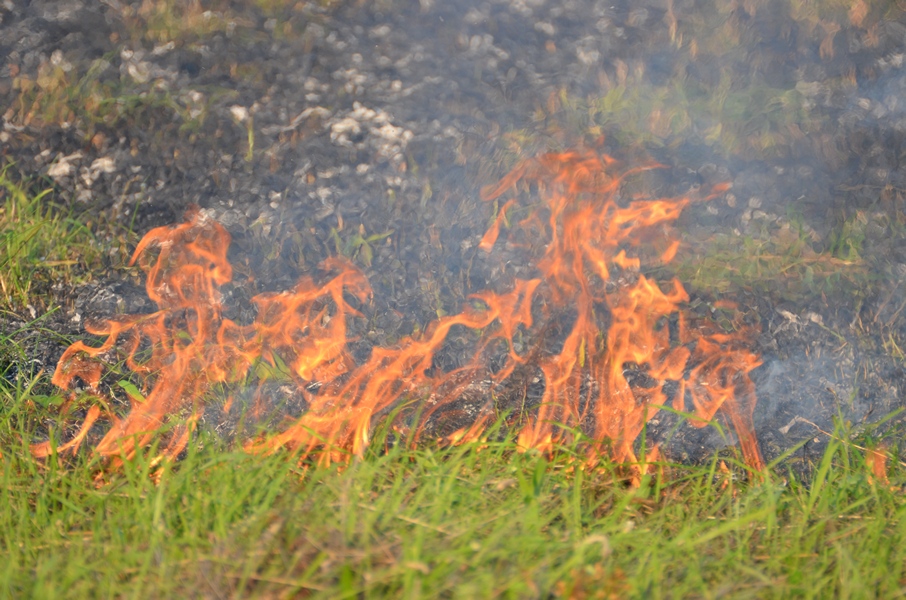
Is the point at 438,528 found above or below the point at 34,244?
above

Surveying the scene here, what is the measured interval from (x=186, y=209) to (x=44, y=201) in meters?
0.70

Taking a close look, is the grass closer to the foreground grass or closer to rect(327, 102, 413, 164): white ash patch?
the foreground grass

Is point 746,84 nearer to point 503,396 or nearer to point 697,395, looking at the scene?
point 697,395

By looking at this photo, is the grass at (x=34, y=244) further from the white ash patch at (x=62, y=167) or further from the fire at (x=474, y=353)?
the fire at (x=474, y=353)

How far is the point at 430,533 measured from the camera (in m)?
2.36

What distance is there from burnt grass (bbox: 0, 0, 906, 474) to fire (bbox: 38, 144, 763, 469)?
0.32 feet

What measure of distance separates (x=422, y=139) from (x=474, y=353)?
1.14 metres

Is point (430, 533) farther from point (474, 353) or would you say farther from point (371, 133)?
point (371, 133)

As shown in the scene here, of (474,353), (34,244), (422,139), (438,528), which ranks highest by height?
(422,139)

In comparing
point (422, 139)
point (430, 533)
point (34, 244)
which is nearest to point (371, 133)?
point (422, 139)

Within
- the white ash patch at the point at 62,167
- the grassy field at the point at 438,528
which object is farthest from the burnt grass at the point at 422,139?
the grassy field at the point at 438,528

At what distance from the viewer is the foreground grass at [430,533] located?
2150mm

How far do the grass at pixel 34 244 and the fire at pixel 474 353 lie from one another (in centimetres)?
34

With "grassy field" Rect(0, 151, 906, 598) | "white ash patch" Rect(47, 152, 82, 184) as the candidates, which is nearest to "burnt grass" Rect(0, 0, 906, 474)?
"white ash patch" Rect(47, 152, 82, 184)
